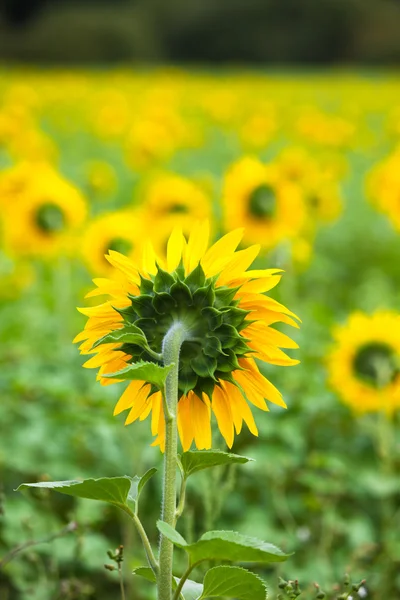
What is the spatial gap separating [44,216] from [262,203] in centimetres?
67

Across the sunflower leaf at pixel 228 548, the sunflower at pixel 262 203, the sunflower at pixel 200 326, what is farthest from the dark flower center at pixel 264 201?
the sunflower leaf at pixel 228 548

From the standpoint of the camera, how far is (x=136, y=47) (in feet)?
111

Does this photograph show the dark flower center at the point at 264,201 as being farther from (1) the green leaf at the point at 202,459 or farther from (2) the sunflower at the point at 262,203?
(1) the green leaf at the point at 202,459

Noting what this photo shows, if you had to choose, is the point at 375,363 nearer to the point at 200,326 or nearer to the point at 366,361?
the point at 366,361

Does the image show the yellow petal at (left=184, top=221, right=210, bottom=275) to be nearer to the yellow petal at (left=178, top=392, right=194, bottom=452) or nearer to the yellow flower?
the yellow petal at (left=178, top=392, right=194, bottom=452)

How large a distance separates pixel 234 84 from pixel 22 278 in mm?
9504

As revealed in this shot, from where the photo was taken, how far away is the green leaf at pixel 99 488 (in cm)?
81

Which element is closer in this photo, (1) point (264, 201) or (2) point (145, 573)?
(2) point (145, 573)

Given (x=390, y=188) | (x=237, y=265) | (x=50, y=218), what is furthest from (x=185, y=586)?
(x=390, y=188)

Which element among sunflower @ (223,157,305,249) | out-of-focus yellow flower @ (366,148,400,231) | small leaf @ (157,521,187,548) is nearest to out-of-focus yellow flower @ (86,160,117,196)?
sunflower @ (223,157,305,249)

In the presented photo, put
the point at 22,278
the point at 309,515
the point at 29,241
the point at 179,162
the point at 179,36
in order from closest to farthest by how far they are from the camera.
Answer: the point at 309,515 < the point at 29,241 < the point at 22,278 < the point at 179,162 < the point at 179,36

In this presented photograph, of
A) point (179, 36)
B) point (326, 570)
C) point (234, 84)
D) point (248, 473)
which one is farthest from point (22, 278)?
point (179, 36)

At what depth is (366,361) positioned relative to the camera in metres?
2.23

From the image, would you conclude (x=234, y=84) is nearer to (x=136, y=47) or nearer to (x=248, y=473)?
(x=248, y=473)
